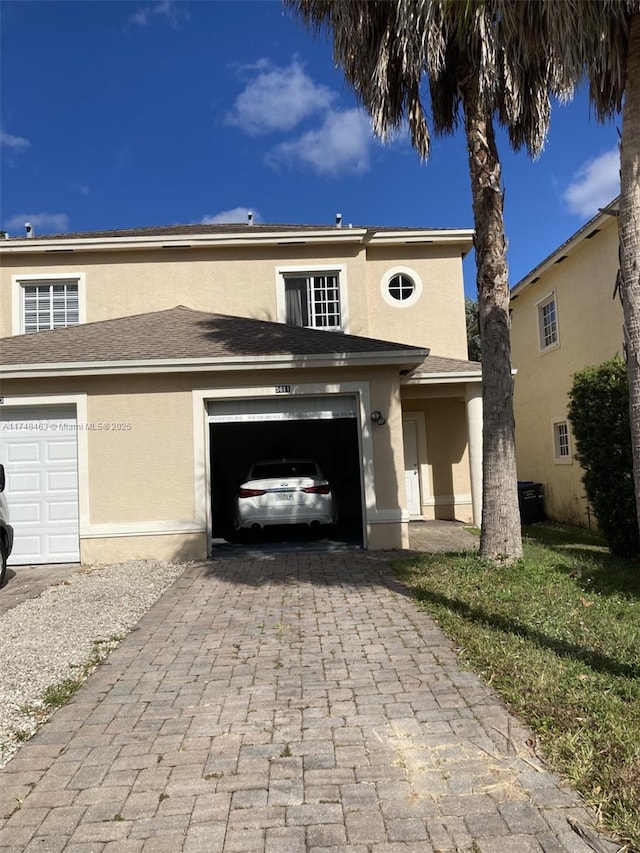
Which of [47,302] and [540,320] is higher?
[47,302]

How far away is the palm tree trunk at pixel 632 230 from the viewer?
4.46 m

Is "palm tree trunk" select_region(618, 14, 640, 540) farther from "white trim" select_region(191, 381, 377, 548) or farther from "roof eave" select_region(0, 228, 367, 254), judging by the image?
"roof eave" select_region(0, 228, 367, 254)

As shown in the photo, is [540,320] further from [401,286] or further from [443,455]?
[443,455]

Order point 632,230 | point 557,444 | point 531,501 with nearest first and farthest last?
point 632,230, point 531,501, point 557,444

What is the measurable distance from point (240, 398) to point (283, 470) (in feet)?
5.94

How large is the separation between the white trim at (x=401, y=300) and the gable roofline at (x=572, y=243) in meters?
3.48

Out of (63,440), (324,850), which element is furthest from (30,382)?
(324,850)

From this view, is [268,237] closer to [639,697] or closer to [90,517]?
[90,517]

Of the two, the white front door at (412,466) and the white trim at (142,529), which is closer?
the white trim at (142,529)

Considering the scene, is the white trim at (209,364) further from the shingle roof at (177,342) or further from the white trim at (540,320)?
the white trim at (540,320)

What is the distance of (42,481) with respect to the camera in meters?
9.78

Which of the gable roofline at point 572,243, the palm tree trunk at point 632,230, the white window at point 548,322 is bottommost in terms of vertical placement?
the palm tree trunk at point 632,230

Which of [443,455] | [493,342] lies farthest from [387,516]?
[443,455]

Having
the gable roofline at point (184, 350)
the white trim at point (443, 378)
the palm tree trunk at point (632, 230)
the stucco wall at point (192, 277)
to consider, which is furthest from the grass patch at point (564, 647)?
the stucco wall at point (192, 277)
